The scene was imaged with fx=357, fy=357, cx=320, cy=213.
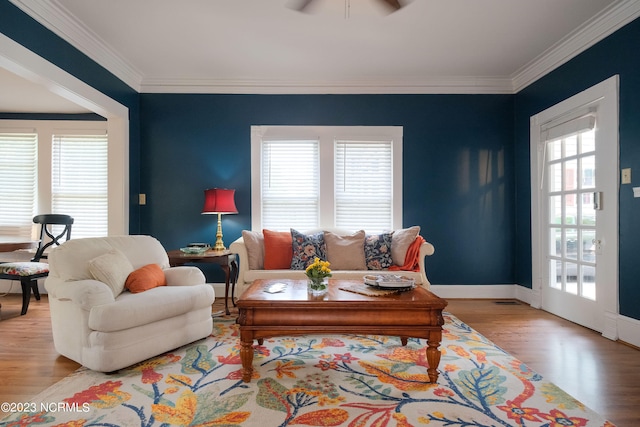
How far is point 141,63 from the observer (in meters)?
4.25

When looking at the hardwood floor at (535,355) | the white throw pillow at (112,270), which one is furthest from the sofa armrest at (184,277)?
the hardwood floor at (535,355)

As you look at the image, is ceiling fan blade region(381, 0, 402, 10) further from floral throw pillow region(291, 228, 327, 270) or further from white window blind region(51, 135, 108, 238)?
white window blind region(51, 135, 108, 238)

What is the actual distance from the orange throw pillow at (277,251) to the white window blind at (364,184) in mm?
1003

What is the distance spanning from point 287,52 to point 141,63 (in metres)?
1.80

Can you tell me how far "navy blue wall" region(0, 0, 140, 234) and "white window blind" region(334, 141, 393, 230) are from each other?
2.61 meters

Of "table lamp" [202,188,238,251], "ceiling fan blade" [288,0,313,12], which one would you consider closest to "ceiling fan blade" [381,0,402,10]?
"ceiling fan blade" [288,0,313,12]

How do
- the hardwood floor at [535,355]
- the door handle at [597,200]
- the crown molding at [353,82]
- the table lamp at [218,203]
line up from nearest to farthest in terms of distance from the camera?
the hardwood floor at [535,355] → the door handle at [597,200] → the crown molding at [353,82] → the table lamp at [218,203]

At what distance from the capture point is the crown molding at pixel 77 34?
2.95 meters

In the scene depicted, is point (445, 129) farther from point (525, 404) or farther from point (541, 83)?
point (525, 404)

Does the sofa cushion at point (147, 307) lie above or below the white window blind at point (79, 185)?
below

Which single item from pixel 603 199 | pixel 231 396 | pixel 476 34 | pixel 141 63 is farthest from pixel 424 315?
pixel 141 63

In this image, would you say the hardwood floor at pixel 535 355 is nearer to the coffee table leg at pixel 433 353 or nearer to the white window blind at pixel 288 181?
the coffee table leg at pixel 433 353

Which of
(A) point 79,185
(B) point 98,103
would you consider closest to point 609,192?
(B) point 98,103

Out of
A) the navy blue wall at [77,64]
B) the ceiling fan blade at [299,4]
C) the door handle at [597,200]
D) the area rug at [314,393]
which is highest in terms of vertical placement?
the ceiling fan blade at [299,4]
